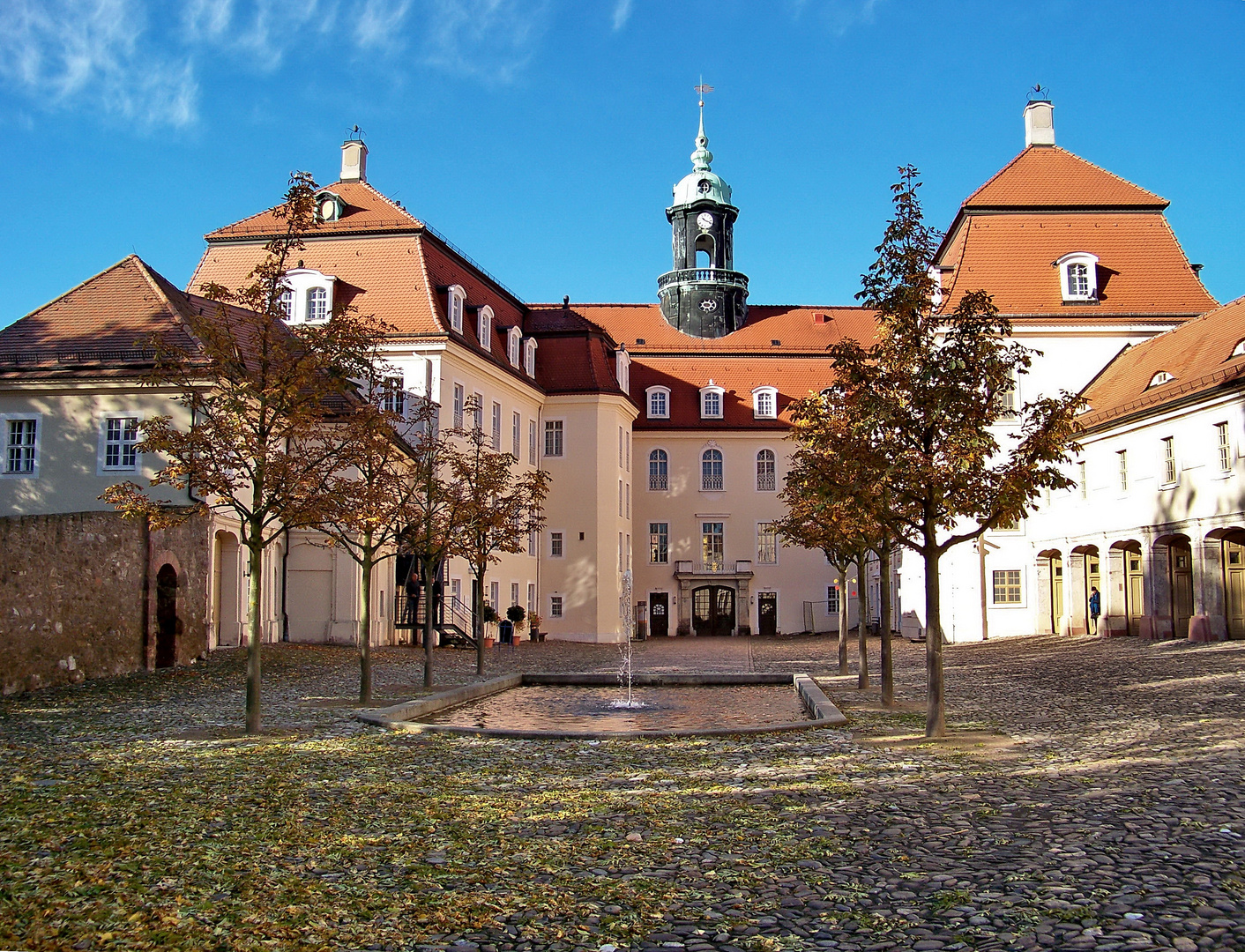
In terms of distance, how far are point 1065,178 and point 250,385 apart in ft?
111

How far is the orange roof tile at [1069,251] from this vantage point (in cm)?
3647

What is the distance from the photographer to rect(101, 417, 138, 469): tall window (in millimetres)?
24469

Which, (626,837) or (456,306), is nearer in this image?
(626,837)

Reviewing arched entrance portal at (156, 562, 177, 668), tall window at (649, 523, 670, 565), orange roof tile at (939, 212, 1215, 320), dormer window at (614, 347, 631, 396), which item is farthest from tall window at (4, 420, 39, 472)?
tall window at (649, 523, 670, 565)

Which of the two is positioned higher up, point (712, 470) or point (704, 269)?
point (704, 269)

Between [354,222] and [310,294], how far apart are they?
281 cm

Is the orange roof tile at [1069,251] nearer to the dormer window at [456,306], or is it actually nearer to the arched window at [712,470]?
the arched window at [712,470]

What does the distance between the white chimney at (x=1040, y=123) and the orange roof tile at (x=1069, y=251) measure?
443 centimetres

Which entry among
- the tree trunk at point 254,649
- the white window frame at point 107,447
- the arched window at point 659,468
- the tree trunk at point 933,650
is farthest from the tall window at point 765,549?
the tree trunk at point 254,649

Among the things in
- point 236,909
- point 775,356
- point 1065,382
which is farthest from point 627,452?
point 236,909

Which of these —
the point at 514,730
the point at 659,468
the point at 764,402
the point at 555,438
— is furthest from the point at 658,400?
the point at 514,730

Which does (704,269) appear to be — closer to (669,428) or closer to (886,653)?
(669,428)

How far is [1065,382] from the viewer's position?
1430 inches

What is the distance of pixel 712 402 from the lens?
1939 inches
